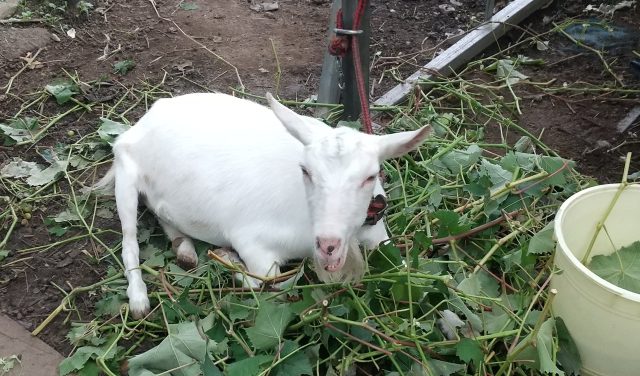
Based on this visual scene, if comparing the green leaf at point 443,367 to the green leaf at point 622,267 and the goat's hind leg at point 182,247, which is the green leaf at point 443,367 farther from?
the goat's hind leg at point 182,247

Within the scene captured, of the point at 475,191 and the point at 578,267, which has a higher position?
the point at 578,267

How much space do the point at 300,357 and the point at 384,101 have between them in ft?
6.80

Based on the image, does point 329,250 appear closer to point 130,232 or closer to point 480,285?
point 480,285

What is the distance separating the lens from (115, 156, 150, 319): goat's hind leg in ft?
9.25

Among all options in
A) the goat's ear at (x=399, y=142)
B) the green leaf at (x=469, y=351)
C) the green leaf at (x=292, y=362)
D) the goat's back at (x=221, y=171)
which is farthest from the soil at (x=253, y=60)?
the green leaf at (x=469, y=351)

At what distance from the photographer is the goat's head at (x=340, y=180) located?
225 centimetres

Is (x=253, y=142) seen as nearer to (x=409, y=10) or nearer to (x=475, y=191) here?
(x=475, y=191)

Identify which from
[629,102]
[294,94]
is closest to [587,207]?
[629,102]

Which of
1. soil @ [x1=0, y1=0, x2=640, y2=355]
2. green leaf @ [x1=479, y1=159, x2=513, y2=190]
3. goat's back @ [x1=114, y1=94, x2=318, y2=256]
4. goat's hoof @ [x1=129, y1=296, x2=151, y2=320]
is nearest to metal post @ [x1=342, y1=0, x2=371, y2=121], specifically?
goat's back @ [x1=114, y1=94, x2=318, y2=256]

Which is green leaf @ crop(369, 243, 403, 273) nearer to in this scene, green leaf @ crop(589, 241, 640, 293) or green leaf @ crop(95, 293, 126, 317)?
green leaf @ crop(589, 241, 640, 293)

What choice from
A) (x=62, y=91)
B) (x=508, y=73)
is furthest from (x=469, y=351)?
(x=62, y=91)

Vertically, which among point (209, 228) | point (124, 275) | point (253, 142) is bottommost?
point (124, 275)

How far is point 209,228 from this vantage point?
298cm

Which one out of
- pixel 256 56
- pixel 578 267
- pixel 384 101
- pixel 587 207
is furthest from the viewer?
pixel 256 56
